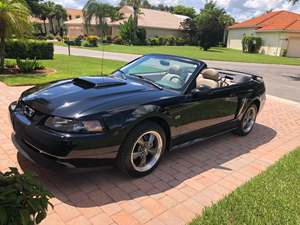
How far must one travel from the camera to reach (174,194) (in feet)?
11.2

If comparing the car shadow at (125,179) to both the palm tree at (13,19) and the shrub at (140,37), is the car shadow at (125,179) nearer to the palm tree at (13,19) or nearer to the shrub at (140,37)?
the palm tree at (13,19)

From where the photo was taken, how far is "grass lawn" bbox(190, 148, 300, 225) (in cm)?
296

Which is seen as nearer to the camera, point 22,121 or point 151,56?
point 22,121

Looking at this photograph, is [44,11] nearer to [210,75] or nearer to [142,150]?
[210,75]

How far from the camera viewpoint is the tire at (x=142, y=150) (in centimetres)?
335

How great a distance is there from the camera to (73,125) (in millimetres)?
2998

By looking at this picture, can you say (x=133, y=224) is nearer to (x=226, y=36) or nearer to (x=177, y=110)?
(x=177, y=110)

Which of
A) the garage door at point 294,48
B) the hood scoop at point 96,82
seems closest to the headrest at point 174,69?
the hood scoop at point 96,82

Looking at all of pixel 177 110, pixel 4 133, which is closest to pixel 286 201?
pixel 177 110

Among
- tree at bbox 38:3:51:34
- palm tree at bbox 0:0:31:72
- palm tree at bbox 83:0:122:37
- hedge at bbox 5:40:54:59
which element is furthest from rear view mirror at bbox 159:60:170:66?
tree at bbox 38:3:51:34

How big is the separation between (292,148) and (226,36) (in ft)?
168

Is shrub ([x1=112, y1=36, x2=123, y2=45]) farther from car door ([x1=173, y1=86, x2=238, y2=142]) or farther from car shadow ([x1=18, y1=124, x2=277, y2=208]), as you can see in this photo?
car shadow ([x1=18, y1=124, x2=277, y2=208])

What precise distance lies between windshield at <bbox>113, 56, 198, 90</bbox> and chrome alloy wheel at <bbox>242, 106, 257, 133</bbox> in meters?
1.88

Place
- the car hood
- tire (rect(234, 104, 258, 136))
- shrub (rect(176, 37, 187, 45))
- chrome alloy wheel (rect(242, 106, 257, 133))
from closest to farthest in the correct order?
the car hood < tire (rect(234, 104, 258, 136)) < chrome alloy wheel (rect(242, 106, 257, 133)) < shrub (rect(176, 37, 187, 45))
